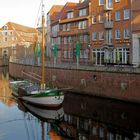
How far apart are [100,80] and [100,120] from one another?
1075 cm

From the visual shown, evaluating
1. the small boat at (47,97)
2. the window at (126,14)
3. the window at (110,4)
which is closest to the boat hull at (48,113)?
the small boat at (47,97)

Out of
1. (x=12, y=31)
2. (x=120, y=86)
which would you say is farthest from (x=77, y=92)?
(x=12, y=31)

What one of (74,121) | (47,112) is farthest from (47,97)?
(74,121)

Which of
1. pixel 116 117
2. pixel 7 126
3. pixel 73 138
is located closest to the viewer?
pixel 73 138

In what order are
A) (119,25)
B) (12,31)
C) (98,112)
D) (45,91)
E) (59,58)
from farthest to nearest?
(12,31) < (59,58) < (119,25) < (45,91) < (98,112)

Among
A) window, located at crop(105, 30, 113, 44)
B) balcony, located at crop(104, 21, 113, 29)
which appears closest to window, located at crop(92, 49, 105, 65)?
window, located at crop(105, 30, 113, 44)

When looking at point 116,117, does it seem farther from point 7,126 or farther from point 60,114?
point 7,126

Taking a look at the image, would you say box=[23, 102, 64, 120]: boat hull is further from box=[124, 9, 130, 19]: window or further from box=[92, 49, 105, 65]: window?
box=[92, 49, 105, 65]: window

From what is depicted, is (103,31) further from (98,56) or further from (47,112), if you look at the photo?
(47,112)

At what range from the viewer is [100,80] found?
141ft

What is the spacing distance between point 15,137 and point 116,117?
1025cm

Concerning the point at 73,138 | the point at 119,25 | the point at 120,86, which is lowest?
the point at 73,138

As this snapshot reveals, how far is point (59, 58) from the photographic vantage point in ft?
234

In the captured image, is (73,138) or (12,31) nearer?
(73,138)
